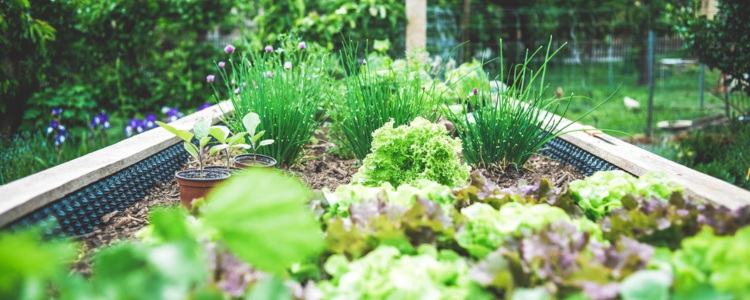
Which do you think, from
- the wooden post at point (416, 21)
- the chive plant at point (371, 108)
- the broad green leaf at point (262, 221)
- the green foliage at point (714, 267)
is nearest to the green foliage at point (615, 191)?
the green foliage at point (714, 267)

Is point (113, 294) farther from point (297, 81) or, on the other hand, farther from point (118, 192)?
point (297, 81)

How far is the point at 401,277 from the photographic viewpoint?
105 cm

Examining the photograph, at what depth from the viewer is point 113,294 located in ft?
2.44

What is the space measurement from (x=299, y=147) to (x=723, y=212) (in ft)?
5.73

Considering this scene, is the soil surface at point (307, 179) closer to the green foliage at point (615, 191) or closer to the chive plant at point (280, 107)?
the chive plant at point (280, 107)

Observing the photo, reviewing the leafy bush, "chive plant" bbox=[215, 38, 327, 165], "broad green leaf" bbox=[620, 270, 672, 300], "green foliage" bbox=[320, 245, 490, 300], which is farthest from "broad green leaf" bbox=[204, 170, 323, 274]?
"chive plant" bbox=[215, 38, 327, 165]

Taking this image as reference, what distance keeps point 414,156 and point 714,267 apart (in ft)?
3.86

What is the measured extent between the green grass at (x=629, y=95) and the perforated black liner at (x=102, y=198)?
316 centimetres

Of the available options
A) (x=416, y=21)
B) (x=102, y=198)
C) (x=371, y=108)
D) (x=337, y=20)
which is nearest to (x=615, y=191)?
(x=371, y=108)

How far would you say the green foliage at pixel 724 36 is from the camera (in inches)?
151

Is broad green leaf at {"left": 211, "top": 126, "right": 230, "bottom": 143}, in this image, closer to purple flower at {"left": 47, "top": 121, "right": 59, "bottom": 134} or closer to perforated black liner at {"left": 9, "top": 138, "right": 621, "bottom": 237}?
Answer: perforated black liner at {"left": 9, "top": 138, "right": 621, "bottom": 237}

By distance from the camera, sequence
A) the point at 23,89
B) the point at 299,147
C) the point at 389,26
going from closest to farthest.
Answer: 1. the point at 299,147
2. the point at 23,89
3. the point at 389,26

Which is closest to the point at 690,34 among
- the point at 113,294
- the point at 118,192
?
the point at 118,192

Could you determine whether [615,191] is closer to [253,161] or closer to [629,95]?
[253,161]
